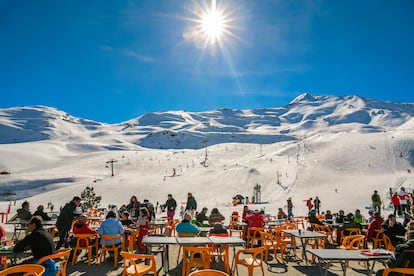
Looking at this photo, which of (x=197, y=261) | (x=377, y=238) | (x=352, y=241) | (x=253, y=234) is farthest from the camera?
(x=253, y=234)

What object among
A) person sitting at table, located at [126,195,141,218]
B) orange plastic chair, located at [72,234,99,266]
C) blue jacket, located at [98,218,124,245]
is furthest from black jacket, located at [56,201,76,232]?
person sitting at table, located at [126,195,141,218]

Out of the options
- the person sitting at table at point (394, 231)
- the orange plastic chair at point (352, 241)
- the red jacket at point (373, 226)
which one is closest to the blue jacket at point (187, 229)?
the orange plastic chair at point (352, 241)

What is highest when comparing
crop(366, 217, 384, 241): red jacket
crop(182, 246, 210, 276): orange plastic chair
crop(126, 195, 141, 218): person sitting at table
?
crop(126, 195, 141, 218): person sitting at table

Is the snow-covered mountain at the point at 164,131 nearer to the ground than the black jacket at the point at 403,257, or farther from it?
farther from it

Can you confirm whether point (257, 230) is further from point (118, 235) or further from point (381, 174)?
point (381, 174)

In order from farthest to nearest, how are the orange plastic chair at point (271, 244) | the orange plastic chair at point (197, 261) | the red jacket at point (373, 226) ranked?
1. the red jacket at point (373, 226)
2. the orange plastic chair at point (271, 244)
3. the orange plastic chair at point (197, 261)

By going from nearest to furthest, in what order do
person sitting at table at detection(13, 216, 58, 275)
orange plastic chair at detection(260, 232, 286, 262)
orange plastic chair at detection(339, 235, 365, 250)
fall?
1. person sitting at table at detection(13, 216, 58, 275)
2. orange plastic chair at detection(339, 235, 365, 250)
3. orange plastic chair at detection(260, 232, 286, 262)

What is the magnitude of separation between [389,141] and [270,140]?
289 ft

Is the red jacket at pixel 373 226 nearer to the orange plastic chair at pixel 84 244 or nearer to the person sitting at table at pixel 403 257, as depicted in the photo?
the person sitting at table at pixel 403 257

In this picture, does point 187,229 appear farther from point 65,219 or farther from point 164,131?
point 164,131

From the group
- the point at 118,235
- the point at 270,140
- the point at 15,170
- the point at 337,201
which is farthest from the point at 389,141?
the point at 270,140

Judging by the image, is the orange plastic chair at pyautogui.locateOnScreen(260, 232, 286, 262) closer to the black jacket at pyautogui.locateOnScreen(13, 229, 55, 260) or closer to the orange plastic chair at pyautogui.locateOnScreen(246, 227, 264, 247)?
the orange plastic chair at pyautogui.locateOnScreen(246, 227, 264, 247)

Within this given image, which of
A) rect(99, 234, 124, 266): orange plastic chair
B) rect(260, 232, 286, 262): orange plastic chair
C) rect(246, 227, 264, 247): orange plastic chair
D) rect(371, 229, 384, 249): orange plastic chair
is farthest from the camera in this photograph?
rect(246, 227, 264, 247): orange plastic chair

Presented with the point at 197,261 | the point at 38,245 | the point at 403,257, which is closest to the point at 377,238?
the point at 403,257
